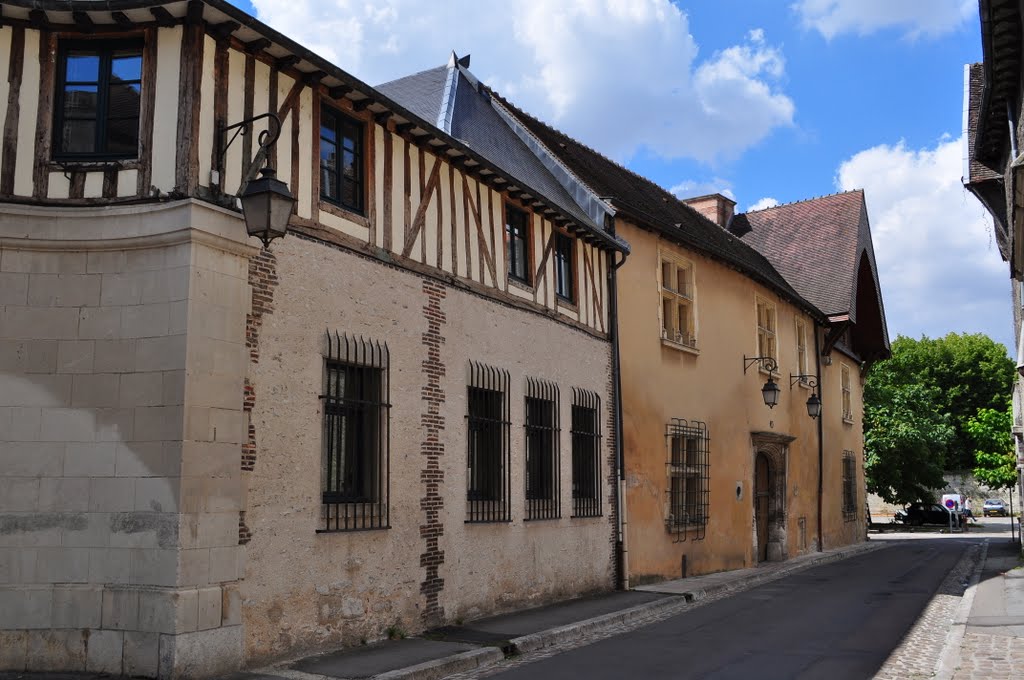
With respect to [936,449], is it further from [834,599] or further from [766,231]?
[834,599]

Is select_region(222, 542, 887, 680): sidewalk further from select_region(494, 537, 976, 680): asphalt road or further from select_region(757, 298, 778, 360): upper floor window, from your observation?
select_region(757, 298, 778, 360): upper floor window

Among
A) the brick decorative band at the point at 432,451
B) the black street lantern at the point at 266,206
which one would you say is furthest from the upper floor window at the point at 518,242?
the black street lantern at the point at 266,206

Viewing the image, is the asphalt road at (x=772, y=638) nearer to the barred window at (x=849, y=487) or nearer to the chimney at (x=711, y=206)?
the barred window at (x=849, y=487)

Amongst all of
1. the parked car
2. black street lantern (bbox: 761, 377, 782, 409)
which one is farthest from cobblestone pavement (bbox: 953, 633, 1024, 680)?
the parked car

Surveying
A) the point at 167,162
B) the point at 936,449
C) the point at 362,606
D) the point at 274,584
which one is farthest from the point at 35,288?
the point at 936,449

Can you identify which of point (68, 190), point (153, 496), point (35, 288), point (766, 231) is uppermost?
point (766, 231)

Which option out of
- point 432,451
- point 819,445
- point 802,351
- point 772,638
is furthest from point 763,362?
point 432,451

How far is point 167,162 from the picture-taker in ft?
24.4

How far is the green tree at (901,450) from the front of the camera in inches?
1529

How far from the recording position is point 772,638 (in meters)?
9.86

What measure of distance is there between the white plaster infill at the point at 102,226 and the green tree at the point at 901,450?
36581 mm

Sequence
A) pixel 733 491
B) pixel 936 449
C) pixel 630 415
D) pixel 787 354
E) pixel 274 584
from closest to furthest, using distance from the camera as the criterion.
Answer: pixel 274 584
pixel 630 415
pixel 733 491
pixel 787 354
pixel 936 449

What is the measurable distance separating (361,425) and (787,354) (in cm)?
1457

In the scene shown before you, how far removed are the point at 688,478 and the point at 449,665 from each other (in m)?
9.00
